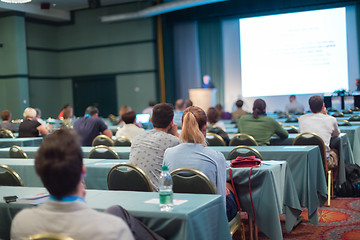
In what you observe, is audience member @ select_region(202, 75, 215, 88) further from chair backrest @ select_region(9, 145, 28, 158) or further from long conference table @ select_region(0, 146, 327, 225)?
long conference table @ select_region(0, 146, 327, 225)

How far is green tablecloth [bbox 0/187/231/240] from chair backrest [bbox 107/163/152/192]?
331 mm

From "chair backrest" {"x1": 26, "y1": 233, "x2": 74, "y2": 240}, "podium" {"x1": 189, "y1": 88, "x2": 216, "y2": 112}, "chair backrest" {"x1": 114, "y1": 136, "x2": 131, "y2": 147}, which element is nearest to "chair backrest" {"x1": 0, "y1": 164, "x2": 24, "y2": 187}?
"chair backrest" {"x1": 26, "y1": 233, "x2": 74, "y2": 240}

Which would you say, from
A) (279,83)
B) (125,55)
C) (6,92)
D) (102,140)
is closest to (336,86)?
(279,83)

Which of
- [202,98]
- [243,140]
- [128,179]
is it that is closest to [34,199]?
[128,179]

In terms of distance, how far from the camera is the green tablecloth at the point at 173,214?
89.4 inches

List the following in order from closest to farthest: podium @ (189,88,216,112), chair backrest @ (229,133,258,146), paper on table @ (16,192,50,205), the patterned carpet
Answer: paper on table @ (16,192,50,205) → the patterned carpet → chair backrest @ (229,133,258,146) → podium @ (189,88,216,112)

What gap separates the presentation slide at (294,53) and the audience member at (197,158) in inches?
438

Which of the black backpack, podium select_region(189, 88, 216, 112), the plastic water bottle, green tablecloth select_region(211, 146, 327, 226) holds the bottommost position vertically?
the black backpack

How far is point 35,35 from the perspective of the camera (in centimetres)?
1638

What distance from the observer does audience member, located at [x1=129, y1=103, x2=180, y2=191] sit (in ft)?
11.7

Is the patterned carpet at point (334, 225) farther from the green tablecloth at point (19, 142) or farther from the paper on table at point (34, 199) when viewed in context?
the green tablecloth at point (19, 142)

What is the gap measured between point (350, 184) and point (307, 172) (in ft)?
4.39

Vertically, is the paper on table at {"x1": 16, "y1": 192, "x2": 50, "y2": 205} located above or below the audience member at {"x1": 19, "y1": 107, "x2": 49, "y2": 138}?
below

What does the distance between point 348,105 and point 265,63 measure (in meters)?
3.28
